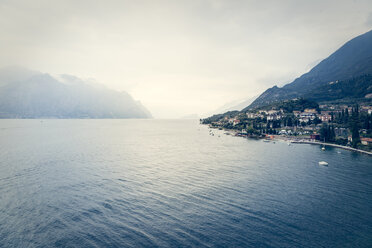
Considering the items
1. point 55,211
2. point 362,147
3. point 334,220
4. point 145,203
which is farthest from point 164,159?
point 362,147

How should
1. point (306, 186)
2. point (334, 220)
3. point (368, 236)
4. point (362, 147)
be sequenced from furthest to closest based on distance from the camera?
point (362, 147), point (306, 186), point (334, 220), point (368, 236)

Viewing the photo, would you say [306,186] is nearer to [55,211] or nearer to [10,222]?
[55,211]

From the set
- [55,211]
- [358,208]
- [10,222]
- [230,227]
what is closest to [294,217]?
[230,227]

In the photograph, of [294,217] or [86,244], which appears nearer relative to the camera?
[86,244]

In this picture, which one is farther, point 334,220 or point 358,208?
point 358,208

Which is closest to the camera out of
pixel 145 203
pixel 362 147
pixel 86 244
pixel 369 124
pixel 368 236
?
pixel 86 244

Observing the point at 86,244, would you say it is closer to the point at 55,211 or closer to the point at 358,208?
the point at 55,211

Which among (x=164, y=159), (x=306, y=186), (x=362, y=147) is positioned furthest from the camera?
(x=362, y=147)

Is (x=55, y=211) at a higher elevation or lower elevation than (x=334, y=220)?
higher

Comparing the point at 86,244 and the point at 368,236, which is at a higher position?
the point at 86,244
